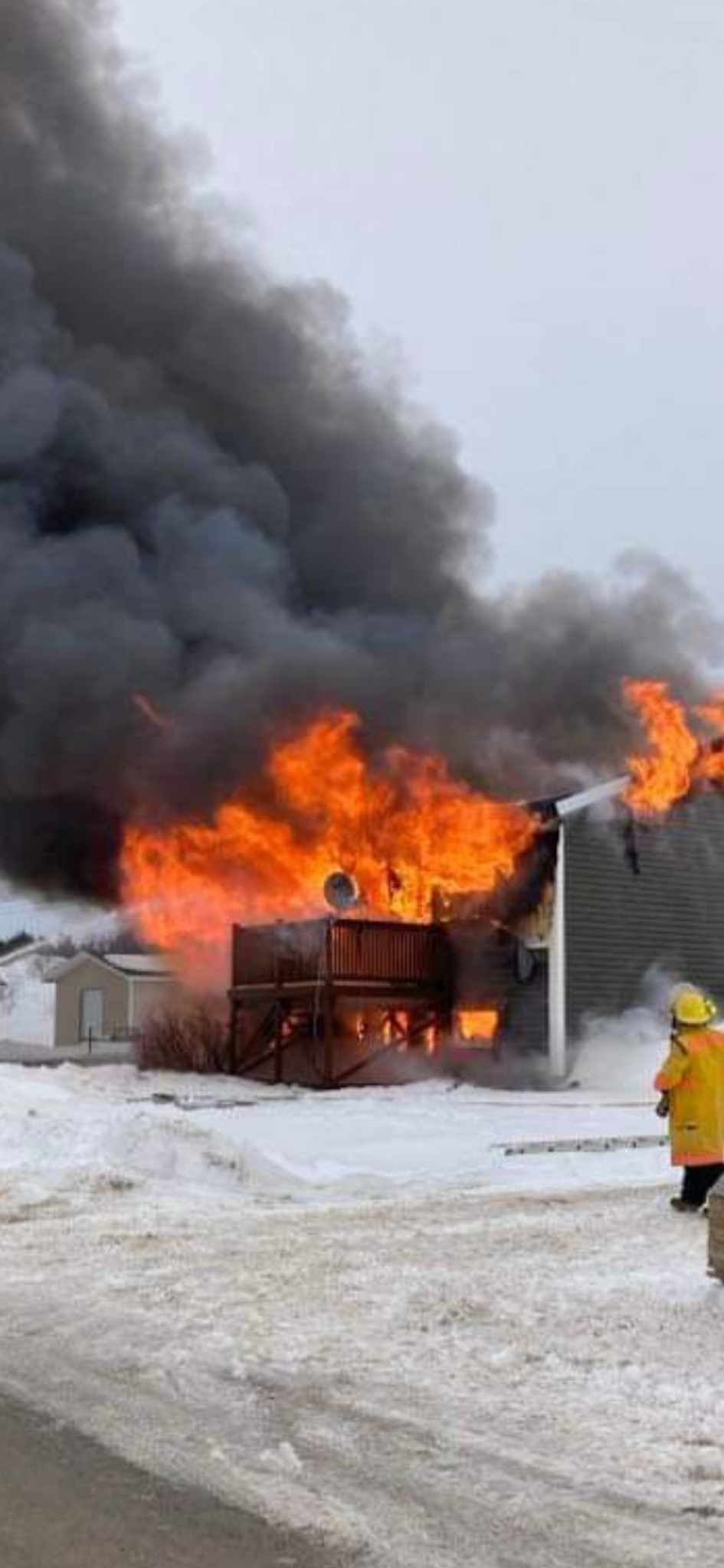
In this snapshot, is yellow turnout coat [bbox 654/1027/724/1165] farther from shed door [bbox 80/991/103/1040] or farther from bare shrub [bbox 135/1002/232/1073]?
shed door [bbox 80/991/103/1040]

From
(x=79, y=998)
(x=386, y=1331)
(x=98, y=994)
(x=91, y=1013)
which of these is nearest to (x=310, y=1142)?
(x=386, y=1331)

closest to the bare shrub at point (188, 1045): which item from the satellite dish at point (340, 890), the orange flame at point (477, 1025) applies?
the satellite dish at point (340, 890)

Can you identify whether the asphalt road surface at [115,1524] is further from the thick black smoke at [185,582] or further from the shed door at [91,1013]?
the shed door at [91,1013]

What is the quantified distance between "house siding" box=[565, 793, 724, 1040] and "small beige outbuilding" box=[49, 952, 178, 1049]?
1861cm

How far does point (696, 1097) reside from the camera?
8.66 metres

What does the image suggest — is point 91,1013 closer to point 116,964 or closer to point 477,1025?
point 116,964

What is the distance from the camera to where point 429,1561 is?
3.63 meters

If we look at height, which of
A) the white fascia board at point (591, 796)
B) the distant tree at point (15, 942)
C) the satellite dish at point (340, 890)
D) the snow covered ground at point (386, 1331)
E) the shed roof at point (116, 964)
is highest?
the white fascia board at point (591, 796)

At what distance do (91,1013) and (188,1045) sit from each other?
18.2 m

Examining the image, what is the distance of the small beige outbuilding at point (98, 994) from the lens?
128ft

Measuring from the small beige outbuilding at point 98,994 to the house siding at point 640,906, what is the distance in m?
18.6

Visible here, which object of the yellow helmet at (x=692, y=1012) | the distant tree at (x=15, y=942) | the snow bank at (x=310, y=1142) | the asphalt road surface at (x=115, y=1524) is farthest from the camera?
the distant tree at (x=15, y=942)

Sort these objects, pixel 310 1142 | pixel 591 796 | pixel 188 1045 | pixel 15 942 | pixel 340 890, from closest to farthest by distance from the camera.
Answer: pixel 310 1142 → pixel 591 796 → pixel 340 890 → pixel 188 1045 → pixel 15 942

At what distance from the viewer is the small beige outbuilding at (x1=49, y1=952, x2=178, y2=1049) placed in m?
38.9
